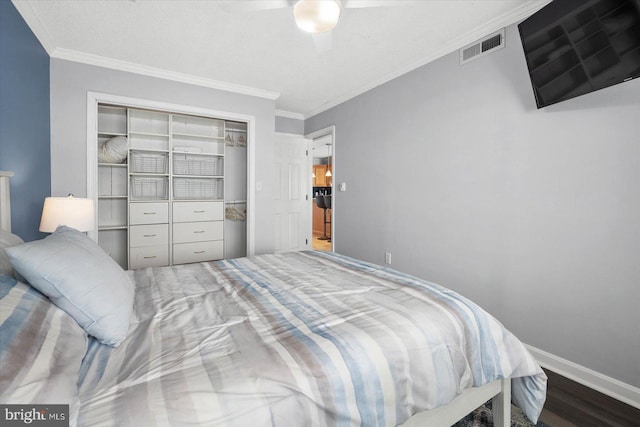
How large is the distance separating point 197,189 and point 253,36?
241 centimetres

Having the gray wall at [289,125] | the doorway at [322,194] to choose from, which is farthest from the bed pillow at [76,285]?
the gray wall at [289,125]

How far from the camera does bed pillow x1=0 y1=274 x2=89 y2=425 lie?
0.63 metres

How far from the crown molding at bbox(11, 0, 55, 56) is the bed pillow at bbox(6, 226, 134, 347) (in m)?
2.19

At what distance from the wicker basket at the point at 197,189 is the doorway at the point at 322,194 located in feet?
5.50

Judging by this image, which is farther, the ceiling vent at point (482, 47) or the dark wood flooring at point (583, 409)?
the ceiling vent at point (482, 47)

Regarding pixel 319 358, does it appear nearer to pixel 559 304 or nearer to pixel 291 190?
pixel 559 304

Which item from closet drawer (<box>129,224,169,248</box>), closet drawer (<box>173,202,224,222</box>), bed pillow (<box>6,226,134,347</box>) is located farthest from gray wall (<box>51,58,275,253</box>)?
bed pillow (<box>6,226,134,347</box>)

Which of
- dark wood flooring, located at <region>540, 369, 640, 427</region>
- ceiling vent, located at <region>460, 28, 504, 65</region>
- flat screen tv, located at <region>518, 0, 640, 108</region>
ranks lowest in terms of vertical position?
dark wood flooring, located at <region>540, 369, 640, 427</region>

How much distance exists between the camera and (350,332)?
1068 mm

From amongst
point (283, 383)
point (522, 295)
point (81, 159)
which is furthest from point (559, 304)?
point (81, 159)

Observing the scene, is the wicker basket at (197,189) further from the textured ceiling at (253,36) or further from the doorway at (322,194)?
the doorway at (322,194)

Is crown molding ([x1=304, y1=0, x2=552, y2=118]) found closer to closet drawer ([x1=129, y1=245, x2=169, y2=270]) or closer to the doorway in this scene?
the doorway

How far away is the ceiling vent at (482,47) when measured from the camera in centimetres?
238

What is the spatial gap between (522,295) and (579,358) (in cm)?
48
